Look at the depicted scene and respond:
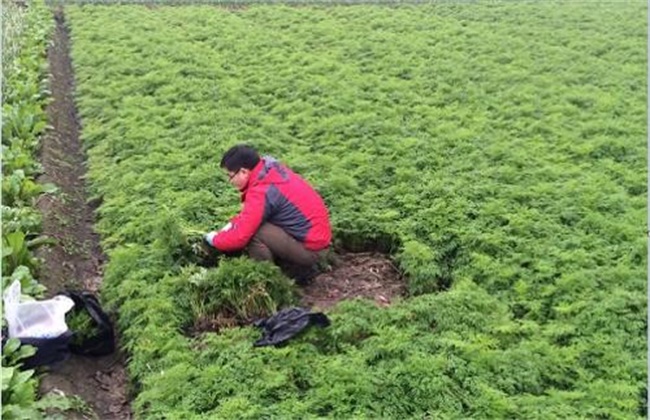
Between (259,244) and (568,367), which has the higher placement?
(259,244)

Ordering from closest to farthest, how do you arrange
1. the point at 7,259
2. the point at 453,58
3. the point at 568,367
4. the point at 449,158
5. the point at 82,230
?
the point at 568,367, the point at 7,259, the point at 82,230, the point at 449,158, the point at 453,58

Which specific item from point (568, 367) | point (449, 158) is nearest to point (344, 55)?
point (449, 158)

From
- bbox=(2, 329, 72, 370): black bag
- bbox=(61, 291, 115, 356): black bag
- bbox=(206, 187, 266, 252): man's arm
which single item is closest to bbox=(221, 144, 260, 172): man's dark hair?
bbox=(206, 187, 266, 252): man's arm

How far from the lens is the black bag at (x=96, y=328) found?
7.08 metres

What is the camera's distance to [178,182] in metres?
10.3

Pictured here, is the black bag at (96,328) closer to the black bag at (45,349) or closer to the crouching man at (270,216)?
the black bag at (45,349)

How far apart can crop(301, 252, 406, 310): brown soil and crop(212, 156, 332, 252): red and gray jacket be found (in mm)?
478

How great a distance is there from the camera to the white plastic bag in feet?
21.9

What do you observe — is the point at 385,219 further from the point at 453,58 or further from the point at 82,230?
the point at 453,58

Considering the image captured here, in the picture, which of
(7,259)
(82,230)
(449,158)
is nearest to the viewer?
(7,259)

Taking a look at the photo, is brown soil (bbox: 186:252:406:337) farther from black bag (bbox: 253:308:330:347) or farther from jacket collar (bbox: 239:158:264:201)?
jacket collar (bbox: 239:158:264:201)

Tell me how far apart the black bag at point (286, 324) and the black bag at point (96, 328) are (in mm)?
1386

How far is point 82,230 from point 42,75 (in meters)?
6.82

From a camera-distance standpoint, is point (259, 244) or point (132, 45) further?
point (132, 45)
